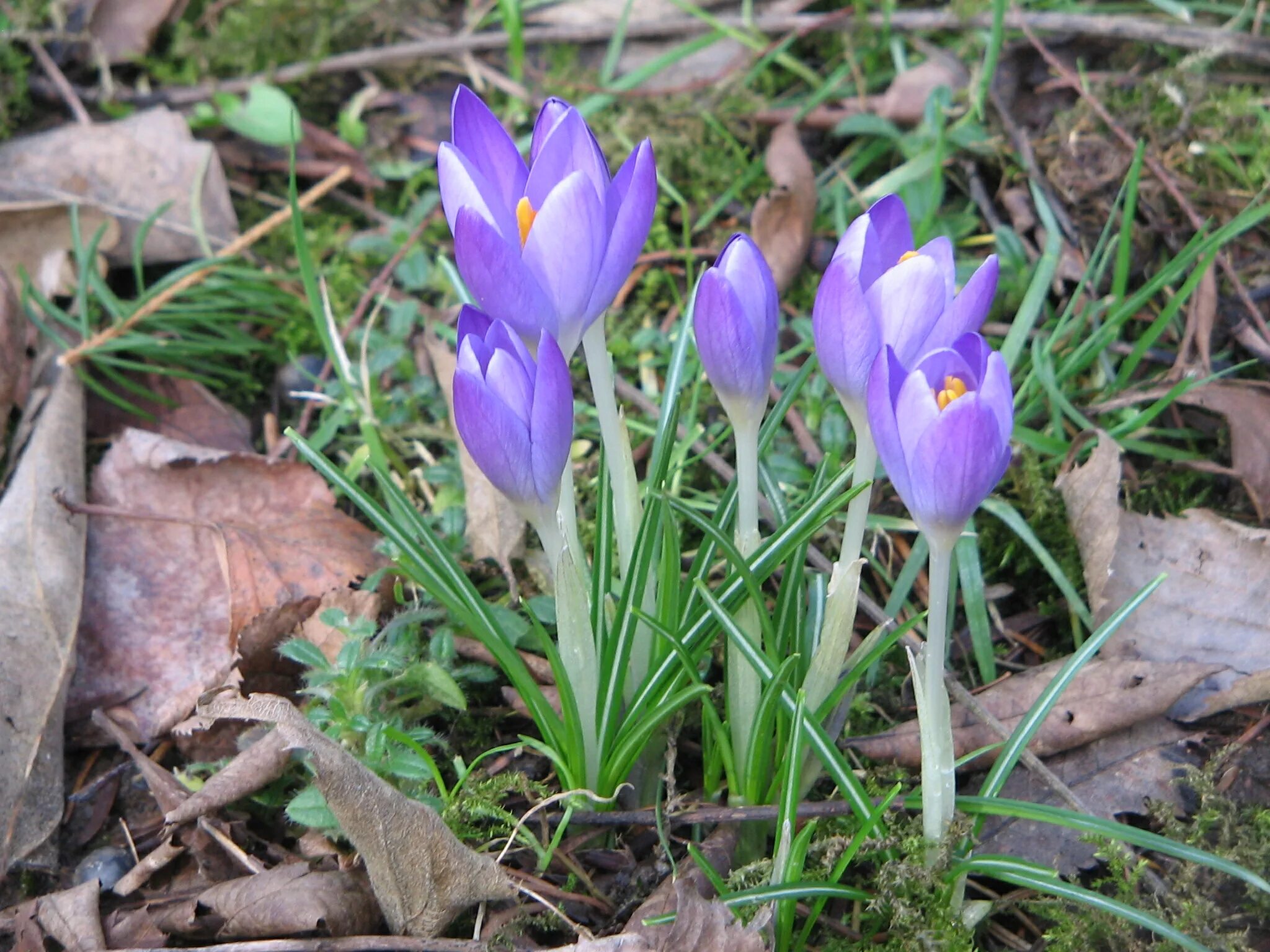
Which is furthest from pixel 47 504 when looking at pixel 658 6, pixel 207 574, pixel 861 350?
pixel 658 6

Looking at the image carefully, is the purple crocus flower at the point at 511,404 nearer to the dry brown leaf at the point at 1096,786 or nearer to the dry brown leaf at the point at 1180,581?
the dry brown leaf at the point at 1096,786

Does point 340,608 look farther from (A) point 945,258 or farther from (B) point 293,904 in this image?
(A) point 945,258

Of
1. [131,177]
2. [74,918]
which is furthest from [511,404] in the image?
[131,177]

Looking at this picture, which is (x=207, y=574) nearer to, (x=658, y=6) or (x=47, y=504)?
(x=47, y=504)

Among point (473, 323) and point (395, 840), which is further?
point (395, 840)

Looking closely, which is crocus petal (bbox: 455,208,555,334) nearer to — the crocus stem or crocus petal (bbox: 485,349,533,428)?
crocus petal (bbox: 485,349,533,428)

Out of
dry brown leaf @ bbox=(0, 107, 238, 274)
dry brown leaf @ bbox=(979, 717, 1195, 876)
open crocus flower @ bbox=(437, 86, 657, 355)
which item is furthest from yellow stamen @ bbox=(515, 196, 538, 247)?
dry brown leaf @ bbox=(0, 107, 238, 274)
